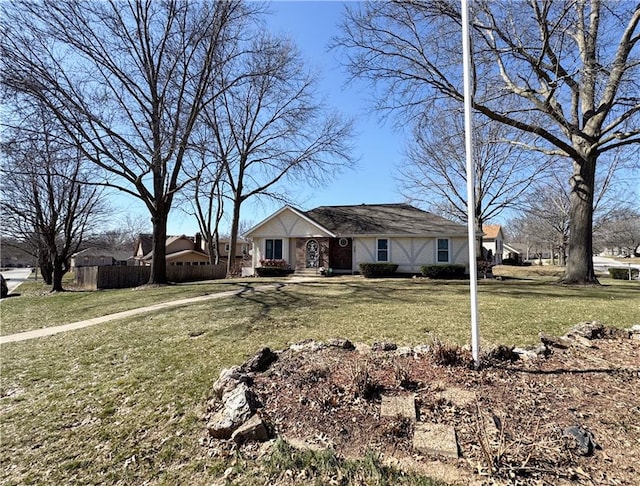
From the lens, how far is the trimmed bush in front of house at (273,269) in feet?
69.8

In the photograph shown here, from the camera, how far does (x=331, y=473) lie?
2.58 meters

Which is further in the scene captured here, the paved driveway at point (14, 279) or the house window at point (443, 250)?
the paved driveway at point (14, 279)

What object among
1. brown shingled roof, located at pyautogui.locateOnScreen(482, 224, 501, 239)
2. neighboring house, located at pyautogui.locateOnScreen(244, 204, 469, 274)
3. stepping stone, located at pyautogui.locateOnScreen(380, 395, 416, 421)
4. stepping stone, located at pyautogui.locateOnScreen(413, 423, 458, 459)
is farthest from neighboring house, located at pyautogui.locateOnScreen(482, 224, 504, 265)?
stepping stone, located at pyautogui.locateOnScreen(413, 423, 458, 459)

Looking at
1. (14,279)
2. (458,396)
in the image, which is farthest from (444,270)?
(14,279)

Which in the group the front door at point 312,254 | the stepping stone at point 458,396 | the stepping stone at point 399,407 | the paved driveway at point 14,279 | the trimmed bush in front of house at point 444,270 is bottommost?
the paved driveway at point 14,279

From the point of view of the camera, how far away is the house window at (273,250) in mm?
22328

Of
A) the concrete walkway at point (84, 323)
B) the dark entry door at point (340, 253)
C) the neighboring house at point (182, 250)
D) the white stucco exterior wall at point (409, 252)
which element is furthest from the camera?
the neighboring house at point (182, 250)

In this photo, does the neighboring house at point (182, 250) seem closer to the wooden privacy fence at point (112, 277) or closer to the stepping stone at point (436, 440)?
the wooden privacy fence at point (112, 277)

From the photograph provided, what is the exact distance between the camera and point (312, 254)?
21656mm

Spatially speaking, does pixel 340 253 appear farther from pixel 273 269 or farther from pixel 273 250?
pixel 273 250

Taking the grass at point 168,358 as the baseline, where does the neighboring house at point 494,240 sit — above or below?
above

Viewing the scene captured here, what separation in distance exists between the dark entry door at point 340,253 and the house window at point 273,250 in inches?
134

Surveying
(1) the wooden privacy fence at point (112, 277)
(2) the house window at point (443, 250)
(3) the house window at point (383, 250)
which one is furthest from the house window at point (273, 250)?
(2) the house window at point (443, 250)

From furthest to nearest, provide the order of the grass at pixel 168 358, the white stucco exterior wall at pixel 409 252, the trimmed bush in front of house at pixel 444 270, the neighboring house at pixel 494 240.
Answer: the neighboring house at pixel 494 240, the white stucco exterior wall at pixel 409 252, the trimmed bush in front of house at pixel 444 270, the grass at pixel 168 358
